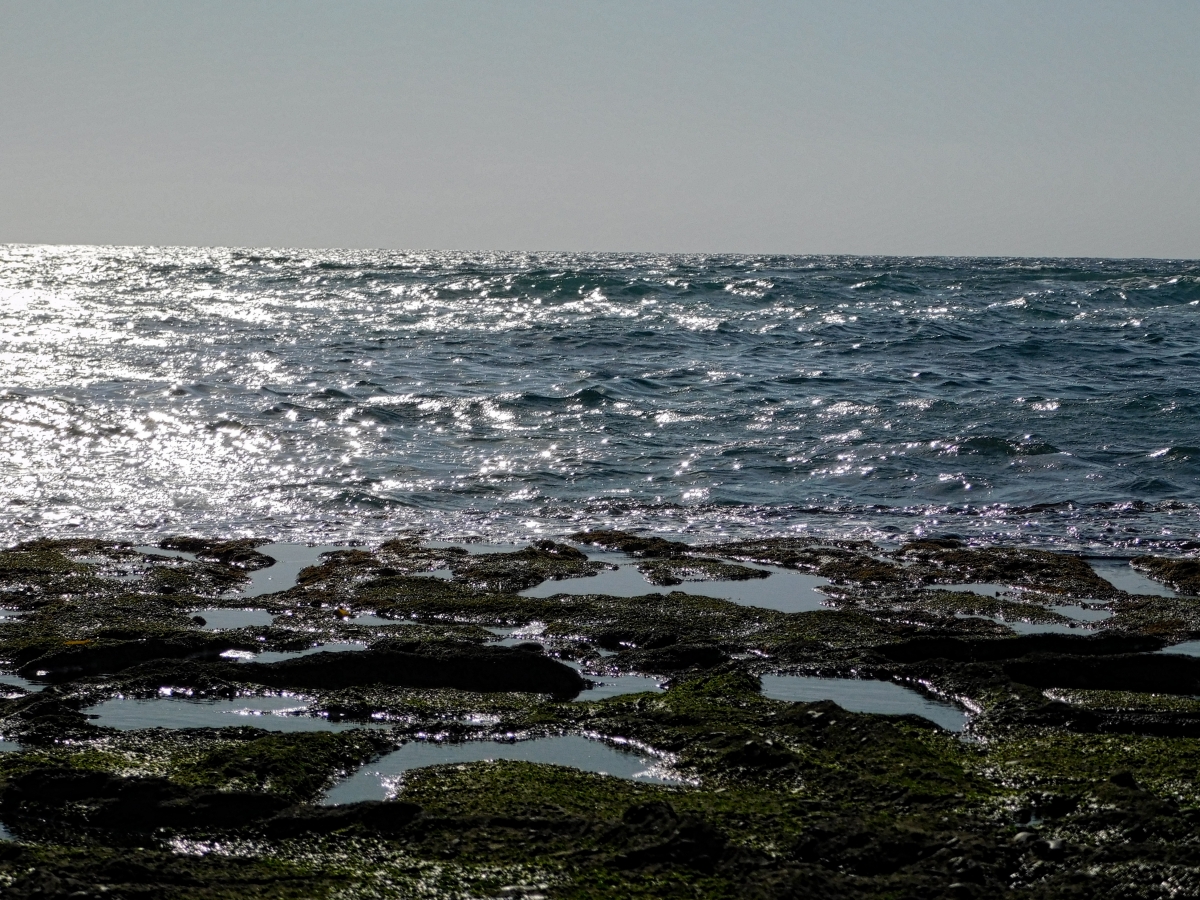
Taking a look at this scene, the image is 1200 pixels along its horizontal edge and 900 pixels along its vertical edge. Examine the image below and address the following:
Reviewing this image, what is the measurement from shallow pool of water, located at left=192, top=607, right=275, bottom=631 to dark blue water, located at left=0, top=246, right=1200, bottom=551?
9.13 ft

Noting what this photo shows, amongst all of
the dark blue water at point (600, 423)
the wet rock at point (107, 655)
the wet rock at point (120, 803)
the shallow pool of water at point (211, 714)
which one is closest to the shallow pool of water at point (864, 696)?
the shallow pool of water at point (211, 714)

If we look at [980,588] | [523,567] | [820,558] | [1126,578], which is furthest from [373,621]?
[1126,578]

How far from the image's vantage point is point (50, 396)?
55.5 ft

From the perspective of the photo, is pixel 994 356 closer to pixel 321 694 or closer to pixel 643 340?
pixel 643 340

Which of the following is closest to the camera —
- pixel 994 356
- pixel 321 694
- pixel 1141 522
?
pixel 321 694

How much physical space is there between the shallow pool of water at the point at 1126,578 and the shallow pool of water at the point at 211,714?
609cm

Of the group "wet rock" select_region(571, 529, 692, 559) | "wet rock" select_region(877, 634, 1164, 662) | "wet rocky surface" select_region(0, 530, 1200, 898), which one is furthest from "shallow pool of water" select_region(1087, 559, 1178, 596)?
"wet rock" select_region(571, 529, 692, 559)

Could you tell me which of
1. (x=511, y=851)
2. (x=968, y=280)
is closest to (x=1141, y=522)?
(x=511, y=851)

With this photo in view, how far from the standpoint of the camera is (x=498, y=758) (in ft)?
15.5

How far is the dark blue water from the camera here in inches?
454

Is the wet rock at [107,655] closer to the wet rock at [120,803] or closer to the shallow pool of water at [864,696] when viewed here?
the wet rock at [120,803]

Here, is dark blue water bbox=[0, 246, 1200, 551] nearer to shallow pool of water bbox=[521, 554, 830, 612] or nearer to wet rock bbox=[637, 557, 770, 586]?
wet rock bbox=[637, 557, 770, 586]

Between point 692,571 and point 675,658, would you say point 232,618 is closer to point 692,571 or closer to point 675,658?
point 675,658

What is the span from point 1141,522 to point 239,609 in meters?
8.42
